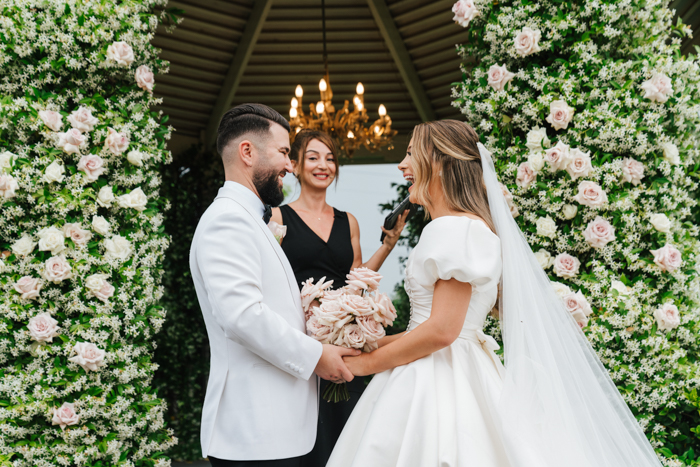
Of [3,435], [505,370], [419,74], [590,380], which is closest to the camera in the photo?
[505,370]

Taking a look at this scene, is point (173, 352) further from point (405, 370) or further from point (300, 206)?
point (405, 370)

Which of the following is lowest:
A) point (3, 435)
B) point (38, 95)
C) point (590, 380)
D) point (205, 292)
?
point (3, 435)

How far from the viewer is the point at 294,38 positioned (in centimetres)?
617

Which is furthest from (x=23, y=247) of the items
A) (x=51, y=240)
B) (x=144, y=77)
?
(x=144, y=77)

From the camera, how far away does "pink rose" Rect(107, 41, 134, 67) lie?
2.89 metres

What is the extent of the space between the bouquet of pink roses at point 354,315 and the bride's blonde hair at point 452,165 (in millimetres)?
419

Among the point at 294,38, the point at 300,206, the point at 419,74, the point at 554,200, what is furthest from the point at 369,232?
the point at 554,200

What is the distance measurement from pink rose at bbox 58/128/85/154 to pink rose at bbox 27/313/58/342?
2.95 feet

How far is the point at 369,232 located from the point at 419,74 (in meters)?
2.14

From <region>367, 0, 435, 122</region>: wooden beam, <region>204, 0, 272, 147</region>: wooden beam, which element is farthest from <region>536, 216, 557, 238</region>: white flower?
<region>204, 0, 272, 147</region>: wooden beam

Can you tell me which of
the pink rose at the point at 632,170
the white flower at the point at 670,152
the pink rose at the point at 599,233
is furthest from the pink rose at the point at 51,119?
the white flower at the point at 670,152

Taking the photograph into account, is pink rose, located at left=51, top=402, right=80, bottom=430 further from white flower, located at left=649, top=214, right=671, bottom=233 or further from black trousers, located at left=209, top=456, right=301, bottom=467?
white flower, located at left=649, top=214, right=671, bottom=233

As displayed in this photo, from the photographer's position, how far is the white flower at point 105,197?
2861mm

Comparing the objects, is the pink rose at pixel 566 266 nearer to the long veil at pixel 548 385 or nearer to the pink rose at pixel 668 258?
the pink rose at pixel 668 258
